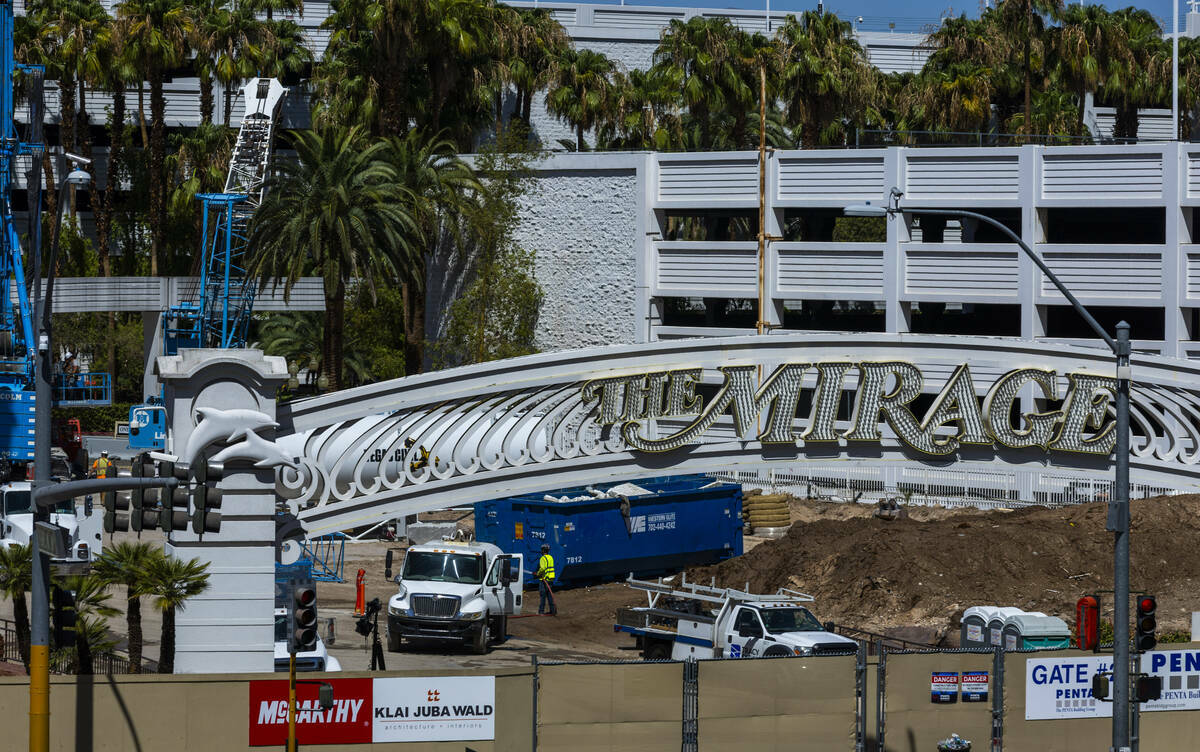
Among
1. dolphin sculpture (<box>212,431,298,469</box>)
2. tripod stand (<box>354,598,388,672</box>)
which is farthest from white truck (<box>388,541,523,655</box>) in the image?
dolphin sculpture (<box>212,431,298,469</box>)

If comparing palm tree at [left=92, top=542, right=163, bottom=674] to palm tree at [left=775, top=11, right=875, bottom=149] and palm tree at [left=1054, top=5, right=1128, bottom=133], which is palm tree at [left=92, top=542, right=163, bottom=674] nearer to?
palm tree at [left=775, top=11, right=875, bottom=149]

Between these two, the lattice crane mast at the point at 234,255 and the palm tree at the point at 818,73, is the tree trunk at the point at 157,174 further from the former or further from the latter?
the palm tree at the point at 818,73

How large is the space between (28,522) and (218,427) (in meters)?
18.0

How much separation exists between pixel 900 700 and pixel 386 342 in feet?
168

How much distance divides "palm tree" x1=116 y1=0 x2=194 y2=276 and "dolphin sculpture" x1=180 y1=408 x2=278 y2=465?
56.8 metres

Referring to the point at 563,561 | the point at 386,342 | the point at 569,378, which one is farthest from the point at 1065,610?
the point at 386,342

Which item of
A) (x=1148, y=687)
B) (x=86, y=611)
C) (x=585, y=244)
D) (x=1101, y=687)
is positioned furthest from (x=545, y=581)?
(x=585, y=244)

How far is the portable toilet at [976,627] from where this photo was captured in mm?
31859

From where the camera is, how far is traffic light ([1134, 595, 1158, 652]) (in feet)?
76.5

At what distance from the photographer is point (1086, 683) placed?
25.8m

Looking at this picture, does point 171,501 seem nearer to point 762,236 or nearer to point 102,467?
point 102,467

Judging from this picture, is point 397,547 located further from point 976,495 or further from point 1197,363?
point 1197,363

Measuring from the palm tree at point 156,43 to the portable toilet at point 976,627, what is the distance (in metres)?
54.1

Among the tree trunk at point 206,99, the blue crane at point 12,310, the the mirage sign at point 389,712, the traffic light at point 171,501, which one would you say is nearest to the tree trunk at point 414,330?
the blue crane at point 12,310
